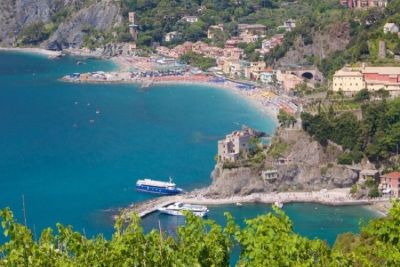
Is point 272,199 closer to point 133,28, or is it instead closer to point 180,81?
point 180,81

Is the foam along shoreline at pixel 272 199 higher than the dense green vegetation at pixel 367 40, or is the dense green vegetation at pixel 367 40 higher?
the dense green vegetation at pixel 367 40

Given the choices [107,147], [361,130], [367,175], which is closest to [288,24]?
[107,147]

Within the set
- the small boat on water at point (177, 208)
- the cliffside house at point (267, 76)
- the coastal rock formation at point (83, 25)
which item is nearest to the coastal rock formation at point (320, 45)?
the cliffside house at point (267, 76)

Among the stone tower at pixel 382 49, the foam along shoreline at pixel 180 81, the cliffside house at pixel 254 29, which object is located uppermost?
the stone tower at pixel 382 49

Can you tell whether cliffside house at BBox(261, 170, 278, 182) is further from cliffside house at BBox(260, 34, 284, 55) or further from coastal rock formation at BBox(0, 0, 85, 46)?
coastal rock formation at BBox(0, 0, 85, 46)

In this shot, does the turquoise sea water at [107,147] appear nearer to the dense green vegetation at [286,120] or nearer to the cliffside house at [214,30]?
the dense green vegetation at [286,120]

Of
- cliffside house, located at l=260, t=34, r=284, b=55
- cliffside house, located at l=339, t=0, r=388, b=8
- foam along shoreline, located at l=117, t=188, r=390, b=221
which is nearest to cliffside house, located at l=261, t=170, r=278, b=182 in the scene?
foam along shoreline, located at l=117, t=188, r=390, b=221

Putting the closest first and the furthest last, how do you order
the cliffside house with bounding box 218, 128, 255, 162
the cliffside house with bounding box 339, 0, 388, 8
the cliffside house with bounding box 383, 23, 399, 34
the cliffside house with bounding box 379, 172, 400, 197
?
1. the cliffside house with bounding box 379, 172, 400, 197
2. the cliffside house with bounding box 218, 128, 255, 162
3. the cliffside house with bounding box 383, 23, 399, 34
4. the cliffside house with bounding box 339, 0, 388, 8
